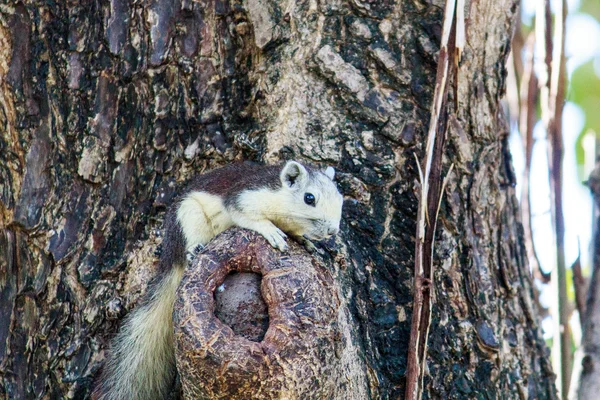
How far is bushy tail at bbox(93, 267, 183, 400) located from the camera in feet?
9.34

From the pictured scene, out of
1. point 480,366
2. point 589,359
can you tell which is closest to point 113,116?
point 480,366

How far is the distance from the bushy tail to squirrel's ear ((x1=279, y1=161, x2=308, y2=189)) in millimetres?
522

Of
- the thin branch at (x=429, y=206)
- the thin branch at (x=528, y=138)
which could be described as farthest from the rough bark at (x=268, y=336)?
the thin branch at (x=528, y=138)

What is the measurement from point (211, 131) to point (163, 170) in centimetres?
25

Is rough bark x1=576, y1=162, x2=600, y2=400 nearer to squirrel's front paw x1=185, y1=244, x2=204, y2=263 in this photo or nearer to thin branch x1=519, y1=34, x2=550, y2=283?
thin branch x1=519, y1=34, x2=550, y2=283

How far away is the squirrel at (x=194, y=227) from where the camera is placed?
9.26 feet

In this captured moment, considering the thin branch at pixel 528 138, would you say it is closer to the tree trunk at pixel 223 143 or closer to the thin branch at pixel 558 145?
the thin branch at pixel 558 145

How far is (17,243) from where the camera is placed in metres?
3.10

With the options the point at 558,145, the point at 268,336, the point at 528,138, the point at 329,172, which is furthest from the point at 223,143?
the point at 528,138

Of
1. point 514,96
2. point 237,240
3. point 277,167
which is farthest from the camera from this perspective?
point 514,96

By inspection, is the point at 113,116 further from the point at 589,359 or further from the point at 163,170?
the point at 589,359

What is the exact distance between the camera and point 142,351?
9.37 feet

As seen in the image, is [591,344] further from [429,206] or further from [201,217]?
[201,217]

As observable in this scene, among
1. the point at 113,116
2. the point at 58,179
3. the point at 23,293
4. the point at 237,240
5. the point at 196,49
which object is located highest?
the point at 196,49
